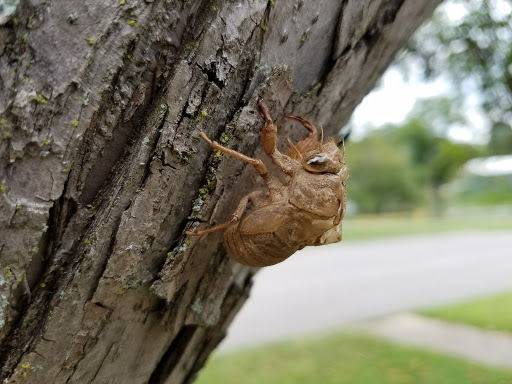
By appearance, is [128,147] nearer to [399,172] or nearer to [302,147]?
[302,147]

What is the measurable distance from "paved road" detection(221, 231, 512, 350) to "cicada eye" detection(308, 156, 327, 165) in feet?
16.5

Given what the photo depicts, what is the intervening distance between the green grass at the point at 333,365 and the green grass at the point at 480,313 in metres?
0.65

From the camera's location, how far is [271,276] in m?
10.0

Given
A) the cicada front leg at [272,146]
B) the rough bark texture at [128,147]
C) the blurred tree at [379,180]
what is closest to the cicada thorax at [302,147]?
the cicada front leg at [272,146]

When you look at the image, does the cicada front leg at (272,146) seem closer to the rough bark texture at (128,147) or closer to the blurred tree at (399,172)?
the rough bark texture at (128,147)

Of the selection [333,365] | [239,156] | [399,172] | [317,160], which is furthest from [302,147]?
[399,172]

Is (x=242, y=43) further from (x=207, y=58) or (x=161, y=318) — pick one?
(x=161, y=318)

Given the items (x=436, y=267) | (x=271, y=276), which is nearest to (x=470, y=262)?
(x=436, y=267)

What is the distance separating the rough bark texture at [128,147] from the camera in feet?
3.66

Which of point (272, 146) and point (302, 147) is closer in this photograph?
point (272, 146)

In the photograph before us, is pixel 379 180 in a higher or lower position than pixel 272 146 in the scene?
higher

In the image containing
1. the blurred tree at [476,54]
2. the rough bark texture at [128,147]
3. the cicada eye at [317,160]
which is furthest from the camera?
the blurred tree at [476,54]

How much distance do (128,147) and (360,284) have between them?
9088 mm

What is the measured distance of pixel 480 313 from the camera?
5.84 metres
